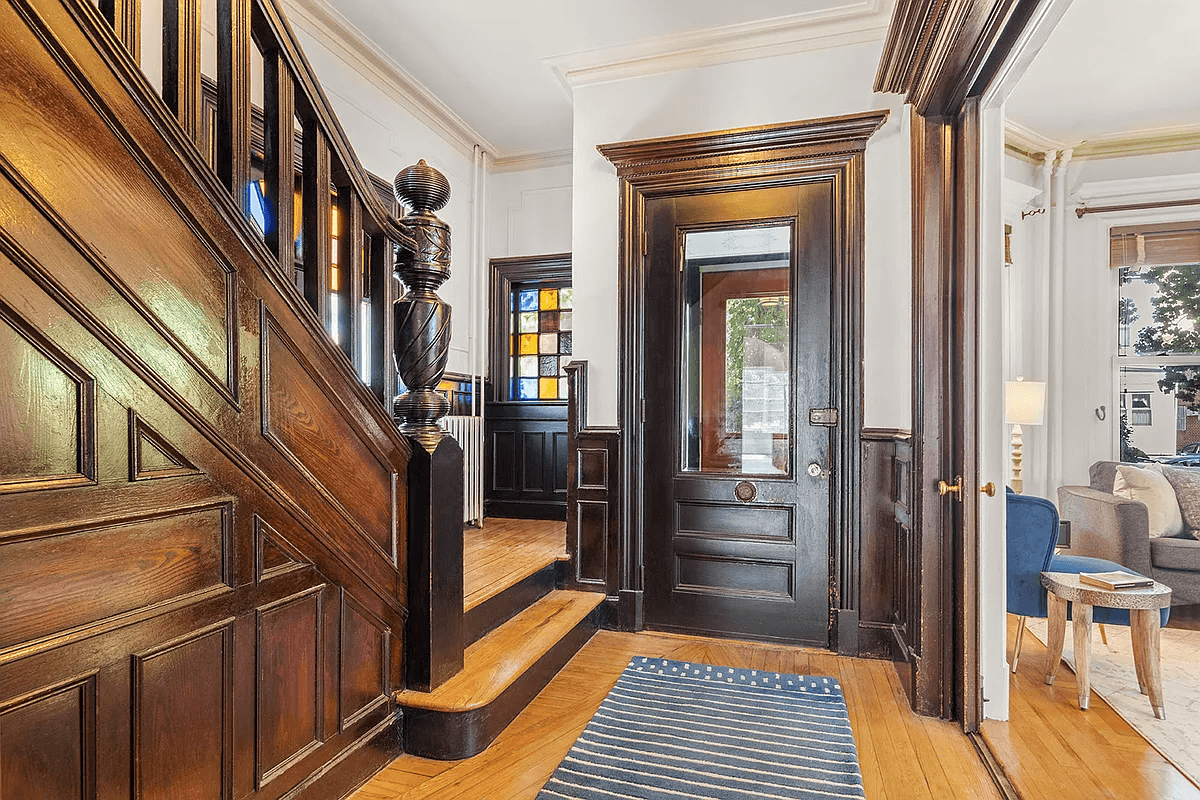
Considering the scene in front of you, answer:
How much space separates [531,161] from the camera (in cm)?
511

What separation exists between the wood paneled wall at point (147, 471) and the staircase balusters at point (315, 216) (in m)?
0.13

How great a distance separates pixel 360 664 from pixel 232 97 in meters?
1.58

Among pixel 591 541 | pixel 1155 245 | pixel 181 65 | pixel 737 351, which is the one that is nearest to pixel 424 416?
pixel 181 65

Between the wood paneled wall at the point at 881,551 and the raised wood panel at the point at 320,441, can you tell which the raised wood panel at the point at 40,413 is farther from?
the wood paneled wall at the point at 881,551

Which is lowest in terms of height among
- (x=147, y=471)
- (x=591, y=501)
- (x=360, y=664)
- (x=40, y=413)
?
(x=360, y=664)

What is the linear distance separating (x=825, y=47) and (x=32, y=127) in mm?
3200

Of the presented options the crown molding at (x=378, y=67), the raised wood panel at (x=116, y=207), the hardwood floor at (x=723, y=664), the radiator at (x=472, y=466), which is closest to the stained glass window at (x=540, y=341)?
the radiator at (x=472, y=466)

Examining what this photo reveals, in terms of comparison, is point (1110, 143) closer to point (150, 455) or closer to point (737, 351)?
point (737, 351)

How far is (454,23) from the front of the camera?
338cm

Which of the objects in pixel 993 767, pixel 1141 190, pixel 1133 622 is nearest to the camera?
pixel 993 767

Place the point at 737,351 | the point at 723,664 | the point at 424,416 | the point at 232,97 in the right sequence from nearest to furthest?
the point at 232,97
the point at 424,416
the point at 723,664
the point at 737,351

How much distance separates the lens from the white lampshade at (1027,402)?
349 centimetres

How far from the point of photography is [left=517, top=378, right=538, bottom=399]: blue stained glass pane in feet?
Result: 17.0

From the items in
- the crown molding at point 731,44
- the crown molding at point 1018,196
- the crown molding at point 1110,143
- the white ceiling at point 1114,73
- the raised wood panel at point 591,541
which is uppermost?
the crown molding at point 731,44
